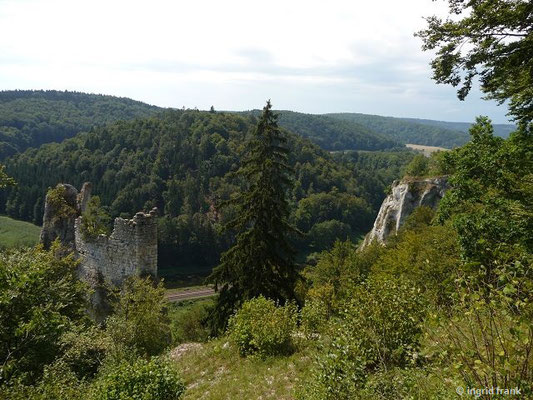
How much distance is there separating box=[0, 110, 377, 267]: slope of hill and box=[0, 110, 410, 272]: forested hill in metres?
0.26

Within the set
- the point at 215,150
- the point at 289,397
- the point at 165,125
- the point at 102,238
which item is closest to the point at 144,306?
the point at 102,238

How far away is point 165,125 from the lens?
13962 centimetres

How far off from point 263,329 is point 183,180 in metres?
109

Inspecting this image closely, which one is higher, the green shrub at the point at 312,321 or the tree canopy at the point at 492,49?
the tree canopy at the point at 492,49

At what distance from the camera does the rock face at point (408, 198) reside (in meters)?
44.6

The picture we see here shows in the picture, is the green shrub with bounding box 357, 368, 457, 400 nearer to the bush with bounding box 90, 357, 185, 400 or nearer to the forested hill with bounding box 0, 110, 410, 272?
the bush with bounding box 90, 357, 185, 400

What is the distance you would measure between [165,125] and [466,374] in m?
144

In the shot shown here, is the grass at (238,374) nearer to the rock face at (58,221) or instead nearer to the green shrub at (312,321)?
the green shrub at (312,321)

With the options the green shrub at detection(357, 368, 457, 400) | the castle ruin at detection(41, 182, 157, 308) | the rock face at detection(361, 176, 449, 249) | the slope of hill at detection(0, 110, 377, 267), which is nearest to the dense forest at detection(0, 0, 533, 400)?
the green shrub at detection(357, 368, 457, 400)

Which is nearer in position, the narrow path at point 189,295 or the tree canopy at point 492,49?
A: the tree canopy at point 492,49

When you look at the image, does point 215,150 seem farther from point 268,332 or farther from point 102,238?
point 268,332

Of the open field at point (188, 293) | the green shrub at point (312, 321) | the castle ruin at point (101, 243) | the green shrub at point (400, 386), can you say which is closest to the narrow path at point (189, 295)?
the open field at point (188, 293)

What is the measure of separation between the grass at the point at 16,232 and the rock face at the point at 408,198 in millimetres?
66915

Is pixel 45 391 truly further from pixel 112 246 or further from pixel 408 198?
pixel 408 198
